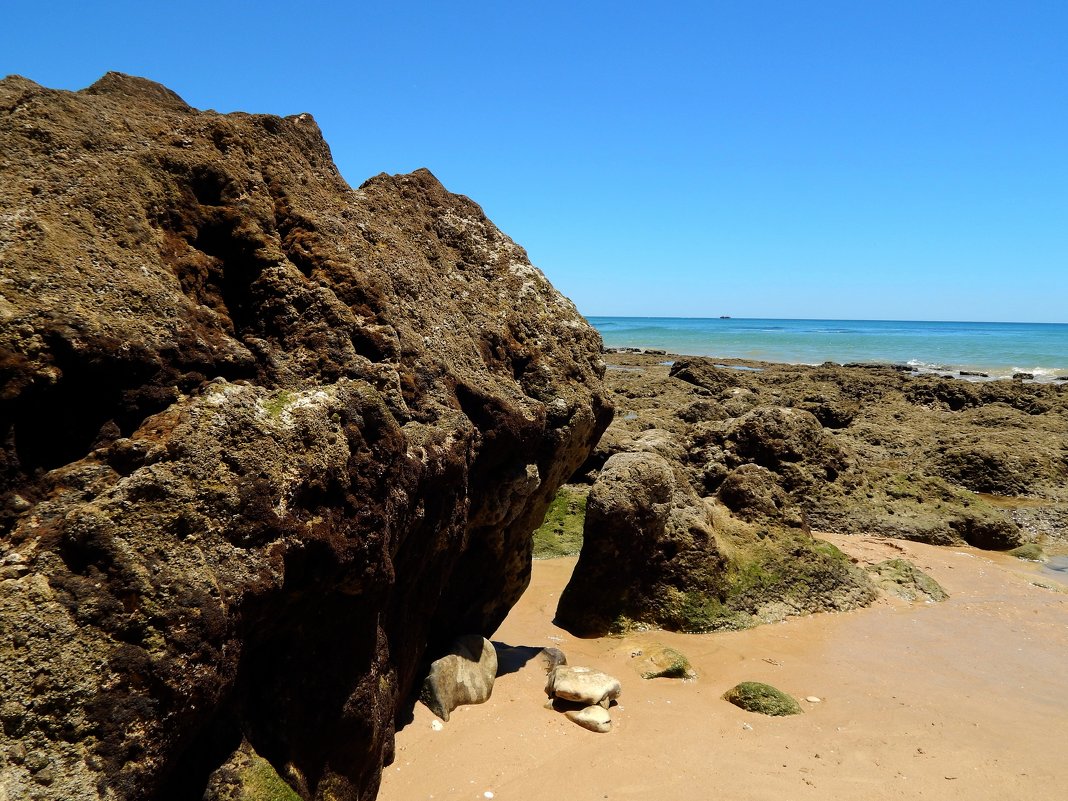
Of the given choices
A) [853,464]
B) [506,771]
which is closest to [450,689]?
[506,771]

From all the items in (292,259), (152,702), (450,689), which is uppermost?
(292,259)

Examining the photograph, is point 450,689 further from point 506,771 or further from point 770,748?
point 770,748

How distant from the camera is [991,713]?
6.18m

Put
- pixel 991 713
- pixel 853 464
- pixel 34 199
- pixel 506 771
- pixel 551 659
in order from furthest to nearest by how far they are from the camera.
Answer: pixel 853 464 < pixel 551 659 < pixel 991 713 < pixel 506 771 < pixel 34 199

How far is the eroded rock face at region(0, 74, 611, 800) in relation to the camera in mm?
2680

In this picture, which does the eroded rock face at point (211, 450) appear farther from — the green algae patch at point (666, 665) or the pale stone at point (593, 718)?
the green algae patch at point (666, 665)

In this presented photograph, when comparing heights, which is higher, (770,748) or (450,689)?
(450,689)

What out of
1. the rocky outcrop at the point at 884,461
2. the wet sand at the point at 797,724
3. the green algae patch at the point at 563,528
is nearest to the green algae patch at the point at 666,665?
the wet sand at the point at 797,724

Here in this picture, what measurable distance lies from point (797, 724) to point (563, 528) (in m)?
5.51

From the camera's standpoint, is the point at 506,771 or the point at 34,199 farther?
the point at 506,771

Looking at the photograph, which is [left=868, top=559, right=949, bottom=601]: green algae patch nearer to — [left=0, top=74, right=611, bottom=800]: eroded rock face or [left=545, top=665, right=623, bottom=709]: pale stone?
[left=545, top=665, right=623, bottom=709]: pale stone

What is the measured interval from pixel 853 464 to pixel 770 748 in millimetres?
8476

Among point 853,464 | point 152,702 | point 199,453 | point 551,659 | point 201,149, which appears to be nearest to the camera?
point 152,702

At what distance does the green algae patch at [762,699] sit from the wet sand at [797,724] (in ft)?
0.30
